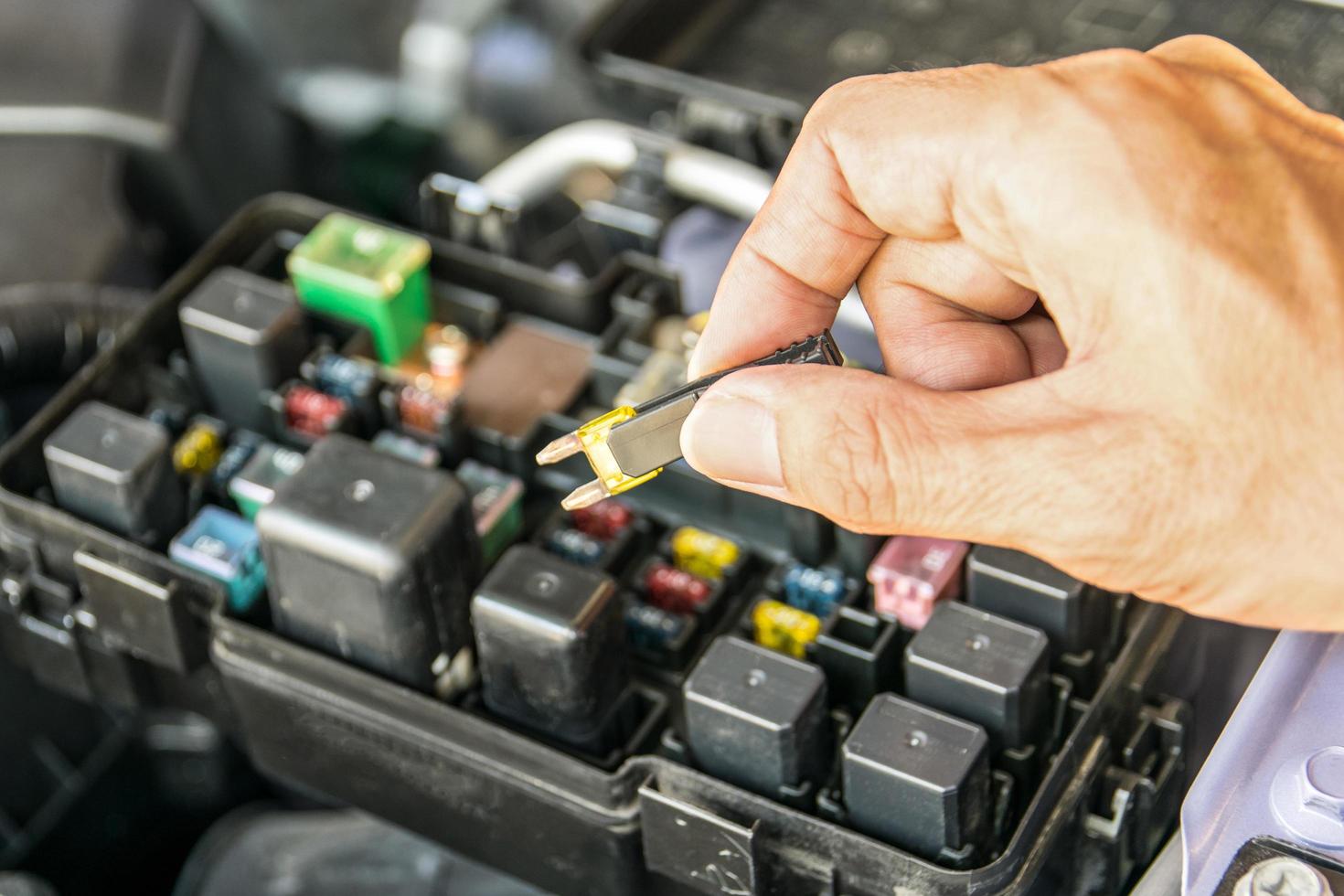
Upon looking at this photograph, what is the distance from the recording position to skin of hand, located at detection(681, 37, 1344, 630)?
556 mm

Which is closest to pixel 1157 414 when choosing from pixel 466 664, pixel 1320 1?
pixel 466 664

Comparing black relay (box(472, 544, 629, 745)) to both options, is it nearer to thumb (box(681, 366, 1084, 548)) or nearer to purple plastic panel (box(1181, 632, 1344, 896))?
thumb (box(681, 366, 1084, 548))

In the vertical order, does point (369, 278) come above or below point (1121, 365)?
below

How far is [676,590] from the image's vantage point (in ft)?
2.66

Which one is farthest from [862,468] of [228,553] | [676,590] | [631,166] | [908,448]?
[631,166]

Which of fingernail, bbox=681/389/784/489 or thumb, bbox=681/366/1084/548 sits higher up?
thumb, bbox=681/366/1084/548

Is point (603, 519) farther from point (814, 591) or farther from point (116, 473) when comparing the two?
point (116, 473)

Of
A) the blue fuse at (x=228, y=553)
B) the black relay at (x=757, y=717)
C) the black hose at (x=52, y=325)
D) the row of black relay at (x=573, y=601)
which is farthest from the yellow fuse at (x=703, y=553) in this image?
the black hose at (x=52, y=325)

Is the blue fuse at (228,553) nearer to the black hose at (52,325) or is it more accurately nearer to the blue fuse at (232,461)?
the blue fuse at (232,461)

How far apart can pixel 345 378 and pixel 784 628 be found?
11.7 inches

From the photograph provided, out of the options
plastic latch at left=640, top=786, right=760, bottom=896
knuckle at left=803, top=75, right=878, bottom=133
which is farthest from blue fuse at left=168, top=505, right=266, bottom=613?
knuckle at left=803, top=75, right=878, bottom=133

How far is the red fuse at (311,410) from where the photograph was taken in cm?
88

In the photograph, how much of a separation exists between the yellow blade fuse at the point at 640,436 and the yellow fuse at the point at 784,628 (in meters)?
0.12

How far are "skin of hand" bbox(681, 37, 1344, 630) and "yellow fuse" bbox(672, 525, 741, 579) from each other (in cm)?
15
